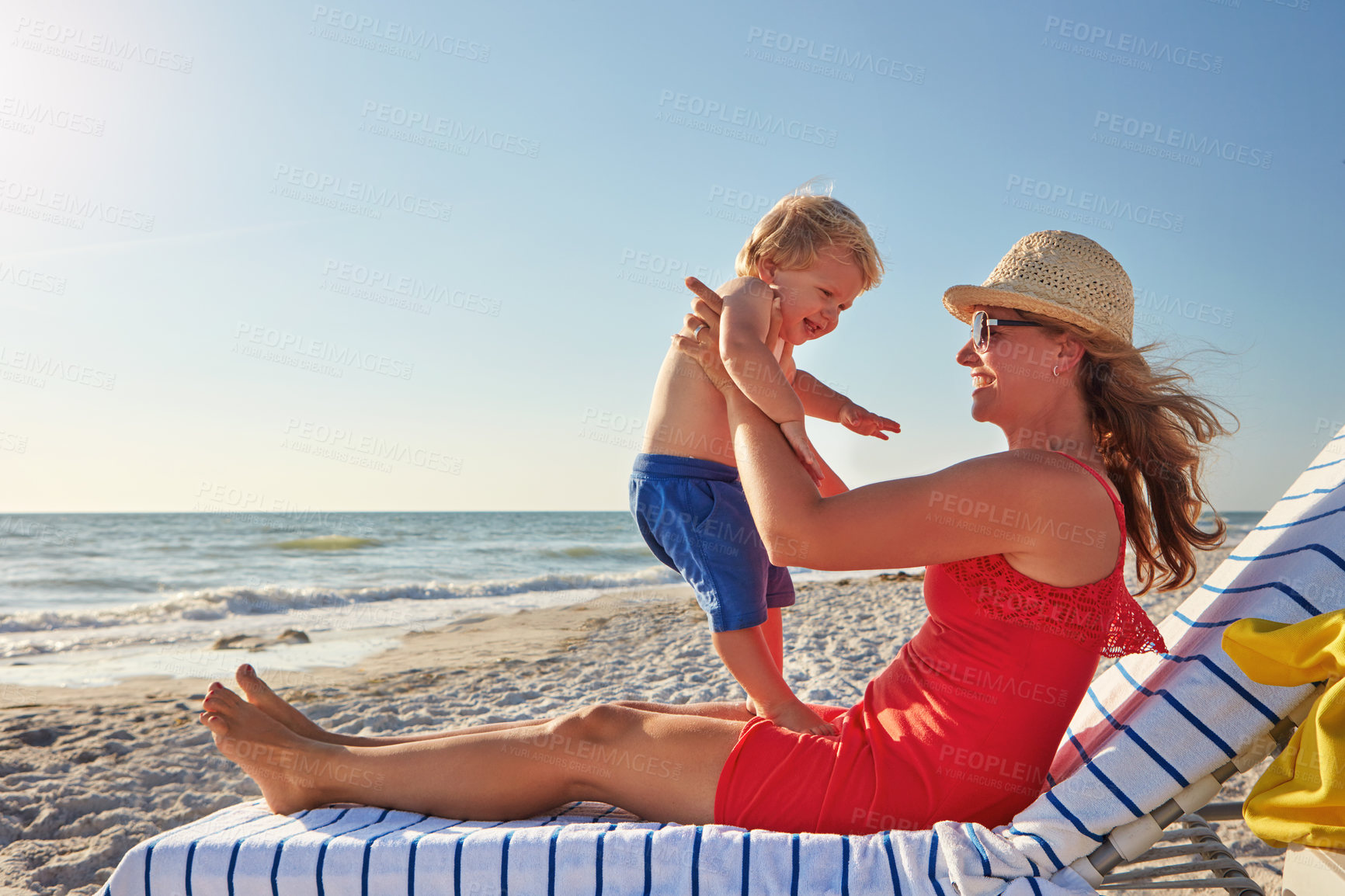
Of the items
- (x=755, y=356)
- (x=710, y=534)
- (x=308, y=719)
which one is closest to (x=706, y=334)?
(x=755, y=356)

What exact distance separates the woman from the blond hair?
29.7 inches

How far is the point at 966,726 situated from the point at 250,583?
16.7m

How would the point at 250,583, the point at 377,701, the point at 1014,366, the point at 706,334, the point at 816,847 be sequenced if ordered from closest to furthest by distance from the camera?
1. the point at 816,847
2. the point at 1014,366
3. the point at 706,334
4. the point at 377,701
5. the point at 250,583

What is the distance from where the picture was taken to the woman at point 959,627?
5.86 feet

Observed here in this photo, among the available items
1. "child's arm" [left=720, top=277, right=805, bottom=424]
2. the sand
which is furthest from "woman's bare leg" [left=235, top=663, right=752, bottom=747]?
the sand

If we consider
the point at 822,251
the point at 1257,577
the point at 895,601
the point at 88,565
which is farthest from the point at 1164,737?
the point at 88,565

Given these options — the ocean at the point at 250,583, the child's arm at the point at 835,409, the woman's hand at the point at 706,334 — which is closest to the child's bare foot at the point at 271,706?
the woman's hand at the point at 706,334

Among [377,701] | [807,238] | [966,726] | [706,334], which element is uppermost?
[807,238]

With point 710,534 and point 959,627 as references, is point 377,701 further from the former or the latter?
point 959,627

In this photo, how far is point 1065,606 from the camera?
1795 millimetres

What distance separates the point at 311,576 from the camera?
17.0 metres

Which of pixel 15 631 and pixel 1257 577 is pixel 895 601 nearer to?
pixel 1257 577

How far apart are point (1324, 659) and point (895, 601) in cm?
966

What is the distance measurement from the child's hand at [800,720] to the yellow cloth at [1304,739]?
92 cm
